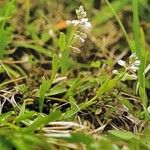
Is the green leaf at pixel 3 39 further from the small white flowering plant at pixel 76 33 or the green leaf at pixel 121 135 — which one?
the green leaf at pixel 121 135

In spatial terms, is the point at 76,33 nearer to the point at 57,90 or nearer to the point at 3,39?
the point at 57,90

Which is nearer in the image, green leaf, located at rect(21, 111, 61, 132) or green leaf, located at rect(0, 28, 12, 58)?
green leaf, located at rect(21, 111, 61, 132)

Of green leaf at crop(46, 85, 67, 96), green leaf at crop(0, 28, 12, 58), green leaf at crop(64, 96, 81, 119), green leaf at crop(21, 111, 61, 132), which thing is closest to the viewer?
green leaf at crop(21, 111, 61, 132)

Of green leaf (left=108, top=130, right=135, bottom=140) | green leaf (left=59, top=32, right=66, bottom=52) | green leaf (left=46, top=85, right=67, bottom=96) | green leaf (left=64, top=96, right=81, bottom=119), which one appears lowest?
green leaf (left=108, top=130, right=135, bottom=140)

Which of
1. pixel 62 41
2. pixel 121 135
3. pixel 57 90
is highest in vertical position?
pixel 62 41

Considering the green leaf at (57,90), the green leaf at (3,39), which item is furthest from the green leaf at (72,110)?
the green leaf at (3,39)

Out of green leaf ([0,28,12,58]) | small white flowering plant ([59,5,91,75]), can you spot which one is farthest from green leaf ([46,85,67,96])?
green leaf ([0,28,12,58])

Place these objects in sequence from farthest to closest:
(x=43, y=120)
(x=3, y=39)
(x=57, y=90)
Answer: (x=3, y=39) → (x=57, y=90) → (x=43, y=120)

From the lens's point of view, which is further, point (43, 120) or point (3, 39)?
point (3, 39)

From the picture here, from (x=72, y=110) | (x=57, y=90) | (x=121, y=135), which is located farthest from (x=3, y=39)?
(x=121, y=135)

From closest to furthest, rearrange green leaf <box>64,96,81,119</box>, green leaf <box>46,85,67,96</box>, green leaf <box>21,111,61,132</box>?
1. green leaf <box>21,111,61,132</box>
2. green leaf <box>64,96,81,119</box>
3. green leaf <box>46,85,67,96</box>

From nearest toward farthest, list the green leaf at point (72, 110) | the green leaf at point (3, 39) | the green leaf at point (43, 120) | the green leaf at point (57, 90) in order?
the green leaf at point (43, 120) < the green leaf at point (72, 110) < the green leaf at point (57, 90) < the green leaf at point (3, 39)

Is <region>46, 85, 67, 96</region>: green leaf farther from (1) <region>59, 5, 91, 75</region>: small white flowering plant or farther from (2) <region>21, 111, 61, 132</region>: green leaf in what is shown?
(2) <region>21, 111, 61, 132</region>: green leaf
